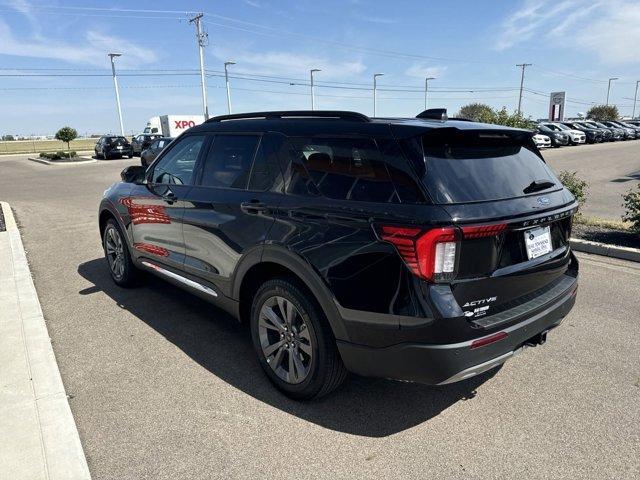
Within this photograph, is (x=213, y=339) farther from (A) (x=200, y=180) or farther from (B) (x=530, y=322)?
(B) (x=530, y=322)

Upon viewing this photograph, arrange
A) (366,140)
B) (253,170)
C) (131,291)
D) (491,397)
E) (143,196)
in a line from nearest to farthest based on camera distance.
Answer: (366,140) → (491,397) → (253,170) → (143,196) → (131,291)

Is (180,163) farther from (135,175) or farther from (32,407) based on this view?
(32,407)

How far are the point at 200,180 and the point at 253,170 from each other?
722 mm

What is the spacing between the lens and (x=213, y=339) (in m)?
4.10

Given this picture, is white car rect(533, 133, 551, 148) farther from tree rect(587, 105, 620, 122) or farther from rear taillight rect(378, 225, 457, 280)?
tree rect(587, 105, 620, 122)

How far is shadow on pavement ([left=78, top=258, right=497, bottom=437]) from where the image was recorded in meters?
2.96

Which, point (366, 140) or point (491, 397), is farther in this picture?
point (491, 397)

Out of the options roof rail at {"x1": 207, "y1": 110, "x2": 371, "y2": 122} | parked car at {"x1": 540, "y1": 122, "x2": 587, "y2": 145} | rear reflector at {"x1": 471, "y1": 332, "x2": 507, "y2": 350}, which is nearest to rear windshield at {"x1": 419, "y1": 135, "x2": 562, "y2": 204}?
roof rail at {"x1": 207, "y1": 110, "x2": 371, "y2": 122}

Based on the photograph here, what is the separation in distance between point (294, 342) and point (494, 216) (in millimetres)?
1448

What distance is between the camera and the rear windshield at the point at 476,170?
2.50m

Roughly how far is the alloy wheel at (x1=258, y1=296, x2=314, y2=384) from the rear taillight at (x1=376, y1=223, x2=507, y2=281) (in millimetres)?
860

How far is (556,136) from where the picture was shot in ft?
113

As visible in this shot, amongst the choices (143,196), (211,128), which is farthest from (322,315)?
(143,196)

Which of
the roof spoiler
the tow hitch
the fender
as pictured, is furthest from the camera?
the roof spoiler
